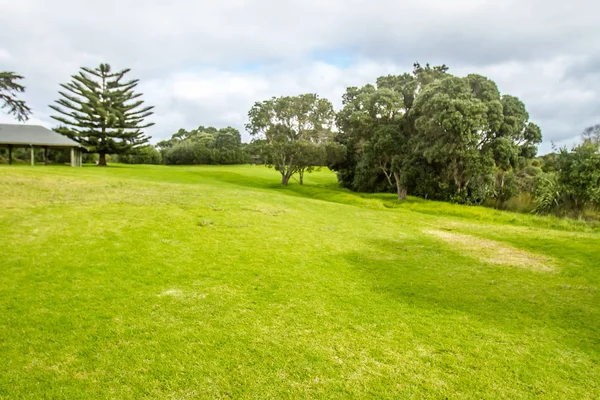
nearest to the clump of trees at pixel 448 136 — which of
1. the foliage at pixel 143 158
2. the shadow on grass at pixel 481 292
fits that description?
the shadow on grass at pixel 481 292

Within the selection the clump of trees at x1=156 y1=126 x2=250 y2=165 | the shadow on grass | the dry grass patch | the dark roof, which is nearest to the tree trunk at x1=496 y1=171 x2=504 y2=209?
the dry grass patch

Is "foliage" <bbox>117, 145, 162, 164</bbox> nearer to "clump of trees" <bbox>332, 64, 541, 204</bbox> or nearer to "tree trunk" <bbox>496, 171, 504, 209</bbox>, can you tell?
"clump of trees" <bbox>332, 64, 541, 204</bbox>

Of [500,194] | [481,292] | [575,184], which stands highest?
[575,184]

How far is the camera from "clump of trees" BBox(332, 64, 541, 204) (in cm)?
1894

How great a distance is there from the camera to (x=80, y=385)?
3.23 m

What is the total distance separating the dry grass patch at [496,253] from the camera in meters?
7.98

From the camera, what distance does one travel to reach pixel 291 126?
31.1 m

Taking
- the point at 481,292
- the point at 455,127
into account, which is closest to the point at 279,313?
the point at 481,292

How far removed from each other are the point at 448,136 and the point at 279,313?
17868 millimetres

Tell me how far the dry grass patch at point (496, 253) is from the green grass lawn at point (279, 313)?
83 mm

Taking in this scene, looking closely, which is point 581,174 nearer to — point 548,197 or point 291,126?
point 548,197

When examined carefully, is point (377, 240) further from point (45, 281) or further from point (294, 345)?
point (45, 281)

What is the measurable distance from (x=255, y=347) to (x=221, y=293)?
161 cm

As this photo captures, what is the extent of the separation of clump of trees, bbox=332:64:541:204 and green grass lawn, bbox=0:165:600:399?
1045 centimetres
